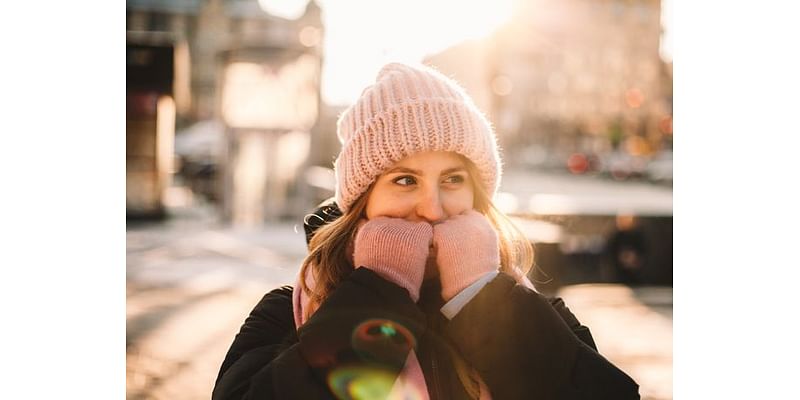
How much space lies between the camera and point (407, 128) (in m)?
1.52

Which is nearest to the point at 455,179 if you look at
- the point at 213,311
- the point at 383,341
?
the point at 383,341

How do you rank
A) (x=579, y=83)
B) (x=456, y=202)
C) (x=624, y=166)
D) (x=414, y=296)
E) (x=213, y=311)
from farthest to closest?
(x=579, y=83) → (x=624, y=166) → (x=213, y=311) → (x=456, y=202) → (x=414, y=296)

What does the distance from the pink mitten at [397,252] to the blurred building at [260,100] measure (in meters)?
9.80

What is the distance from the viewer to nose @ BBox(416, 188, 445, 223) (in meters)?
1.55

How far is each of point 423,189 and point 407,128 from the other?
0.15 m

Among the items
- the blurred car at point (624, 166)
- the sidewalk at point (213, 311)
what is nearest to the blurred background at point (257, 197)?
the sidewalk at point (213, 311)

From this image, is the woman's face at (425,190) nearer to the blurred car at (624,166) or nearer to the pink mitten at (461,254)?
the pink mitten at (461,254)

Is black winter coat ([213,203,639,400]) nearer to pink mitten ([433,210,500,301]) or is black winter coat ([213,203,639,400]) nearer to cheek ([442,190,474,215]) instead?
pink mitten ([433,210,500,301])

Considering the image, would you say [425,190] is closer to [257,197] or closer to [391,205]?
[391,205]

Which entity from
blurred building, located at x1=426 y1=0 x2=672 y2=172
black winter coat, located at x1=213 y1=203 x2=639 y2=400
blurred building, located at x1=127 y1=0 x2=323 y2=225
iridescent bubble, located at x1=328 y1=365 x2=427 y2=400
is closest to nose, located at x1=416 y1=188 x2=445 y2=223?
black winter coat, located at x1=213 y1=203 x2=639 y2=400
